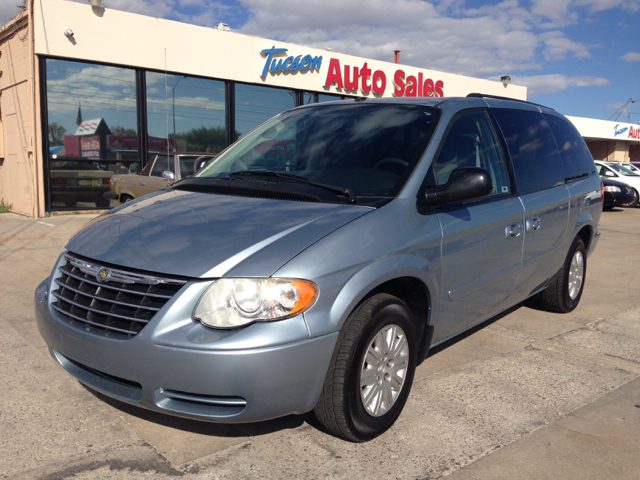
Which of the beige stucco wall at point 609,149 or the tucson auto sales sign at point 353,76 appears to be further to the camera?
the beige stucco wall at point 609,149

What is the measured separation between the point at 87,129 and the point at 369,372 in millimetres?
12452

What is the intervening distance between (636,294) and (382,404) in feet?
15.9

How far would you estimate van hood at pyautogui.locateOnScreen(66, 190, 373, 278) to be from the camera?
266 cm

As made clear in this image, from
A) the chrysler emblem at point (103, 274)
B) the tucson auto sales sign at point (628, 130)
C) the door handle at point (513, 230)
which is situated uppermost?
the tucson auto sales sign at point (628, 130)

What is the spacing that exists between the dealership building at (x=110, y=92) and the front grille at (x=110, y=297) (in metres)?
9.67

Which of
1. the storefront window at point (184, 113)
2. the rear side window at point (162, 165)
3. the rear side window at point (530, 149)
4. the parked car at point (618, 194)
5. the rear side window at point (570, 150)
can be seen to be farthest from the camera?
the parked car at point (618, 194)

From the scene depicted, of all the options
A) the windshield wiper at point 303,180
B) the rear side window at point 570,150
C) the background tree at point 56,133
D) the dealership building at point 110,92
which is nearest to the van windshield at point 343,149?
the windshield wiper at point 303,180

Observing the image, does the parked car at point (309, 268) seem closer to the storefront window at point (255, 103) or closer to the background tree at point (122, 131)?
the background tree at point (122, 131)

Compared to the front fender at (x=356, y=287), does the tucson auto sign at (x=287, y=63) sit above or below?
above

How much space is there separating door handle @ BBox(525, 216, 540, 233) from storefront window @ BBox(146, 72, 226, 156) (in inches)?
461

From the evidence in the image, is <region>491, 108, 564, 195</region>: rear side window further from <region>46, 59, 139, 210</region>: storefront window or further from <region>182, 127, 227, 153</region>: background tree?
<region>182, 127, 227, 153</region>: background tree

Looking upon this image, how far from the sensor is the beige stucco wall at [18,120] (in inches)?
505

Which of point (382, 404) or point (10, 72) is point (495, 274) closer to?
point (382, 404)

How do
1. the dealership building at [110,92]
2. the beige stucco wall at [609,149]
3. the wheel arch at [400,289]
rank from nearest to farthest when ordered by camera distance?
the wheel arch at [400,289] → the dealership building at [110,92] → the beige stucco wall at [609,149]
